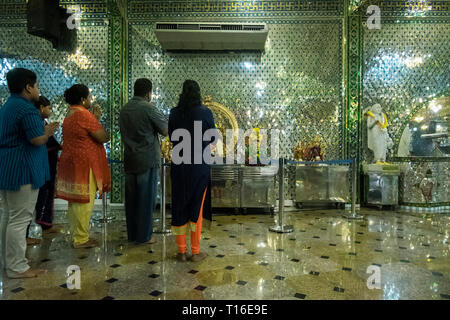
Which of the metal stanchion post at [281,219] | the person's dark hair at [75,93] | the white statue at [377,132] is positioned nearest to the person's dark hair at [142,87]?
the person's dark hair at [75,93]

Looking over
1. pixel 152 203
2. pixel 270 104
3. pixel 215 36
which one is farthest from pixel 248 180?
pixel 215 36

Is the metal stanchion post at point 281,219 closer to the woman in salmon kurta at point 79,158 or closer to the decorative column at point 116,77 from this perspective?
the woman in salmon kurta at point 79,158

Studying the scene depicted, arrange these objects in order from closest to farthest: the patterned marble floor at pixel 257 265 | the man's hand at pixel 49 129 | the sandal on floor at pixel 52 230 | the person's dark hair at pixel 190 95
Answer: the patterned marble floor at pixel 257 265 < the man's hand at pixel 49 129 < the person's dark hair at pixel 190 95 < the sandal on floor at pixel 52 230

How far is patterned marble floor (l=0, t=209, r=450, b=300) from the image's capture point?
2.38 m

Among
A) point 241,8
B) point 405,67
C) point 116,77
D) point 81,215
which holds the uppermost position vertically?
point 241,8

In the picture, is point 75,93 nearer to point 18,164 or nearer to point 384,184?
point 18,164

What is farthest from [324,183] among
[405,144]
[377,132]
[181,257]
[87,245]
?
[87,245]

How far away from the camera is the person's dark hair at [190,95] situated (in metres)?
2.81

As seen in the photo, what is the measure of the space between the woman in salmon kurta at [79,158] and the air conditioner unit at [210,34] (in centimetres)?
295

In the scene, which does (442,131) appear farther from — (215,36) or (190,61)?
(190,61)

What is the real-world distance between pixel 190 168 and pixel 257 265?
3.86ft

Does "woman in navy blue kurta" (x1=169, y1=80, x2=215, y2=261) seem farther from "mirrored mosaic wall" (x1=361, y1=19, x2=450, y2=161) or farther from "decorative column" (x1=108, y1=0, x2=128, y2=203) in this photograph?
"mirrored mosaic wall" (x1=361, y1=19, x2=450, y2=161)

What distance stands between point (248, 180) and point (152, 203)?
8.12 feet

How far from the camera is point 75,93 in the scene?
10.7ft
